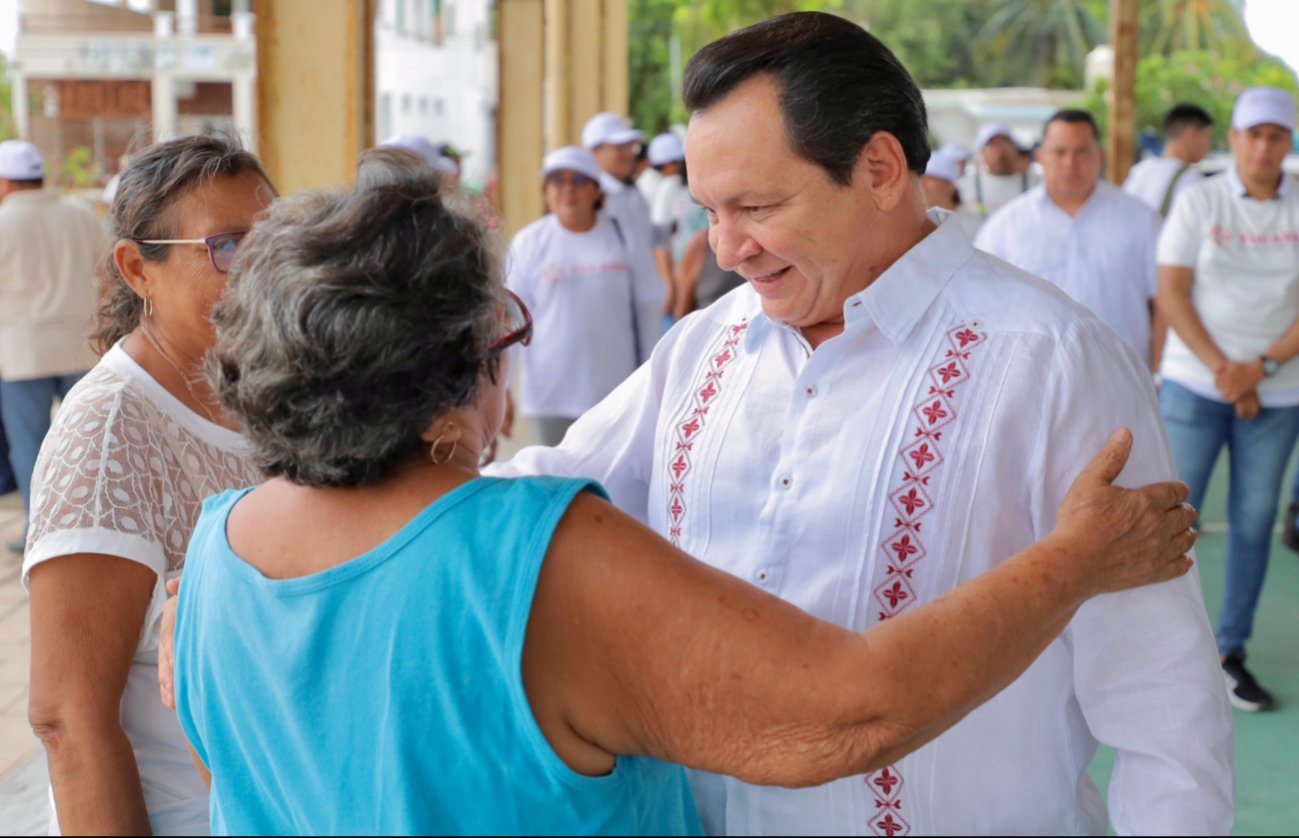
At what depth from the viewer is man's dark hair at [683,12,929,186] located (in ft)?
5.89

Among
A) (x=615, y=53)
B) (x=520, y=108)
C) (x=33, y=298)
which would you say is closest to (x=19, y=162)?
(x=33, y=298)

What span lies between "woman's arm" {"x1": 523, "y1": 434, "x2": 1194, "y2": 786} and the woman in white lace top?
819mm

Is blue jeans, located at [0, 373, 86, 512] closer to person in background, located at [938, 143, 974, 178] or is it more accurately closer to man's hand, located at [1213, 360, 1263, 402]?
person in background, located at [938, 143, 974, 178]

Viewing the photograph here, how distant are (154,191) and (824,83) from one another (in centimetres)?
105

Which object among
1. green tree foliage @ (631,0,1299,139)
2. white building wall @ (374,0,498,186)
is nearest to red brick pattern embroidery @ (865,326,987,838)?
green tree foliage @ (631,0,1299,139)

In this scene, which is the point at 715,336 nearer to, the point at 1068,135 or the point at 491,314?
the point at 491,314

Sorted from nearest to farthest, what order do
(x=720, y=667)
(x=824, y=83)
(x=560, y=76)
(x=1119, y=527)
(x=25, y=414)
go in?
(x=720, y=667) < (x=1119, y=527) < (x=824, y=83) < (x=25, y=414) < (x=560, y=76)

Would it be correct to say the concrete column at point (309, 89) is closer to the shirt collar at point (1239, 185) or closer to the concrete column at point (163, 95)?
the shirt collar at point (1239, 185)

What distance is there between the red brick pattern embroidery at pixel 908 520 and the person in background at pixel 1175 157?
288 inches

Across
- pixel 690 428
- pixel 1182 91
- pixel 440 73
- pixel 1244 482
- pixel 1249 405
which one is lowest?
pixel 1244 482

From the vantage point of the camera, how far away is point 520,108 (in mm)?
10781

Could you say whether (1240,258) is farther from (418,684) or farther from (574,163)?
(418,684)

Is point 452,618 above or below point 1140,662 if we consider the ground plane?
above

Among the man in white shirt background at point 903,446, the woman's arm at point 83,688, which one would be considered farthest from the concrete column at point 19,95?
the man in white shirt background at point 903,446
